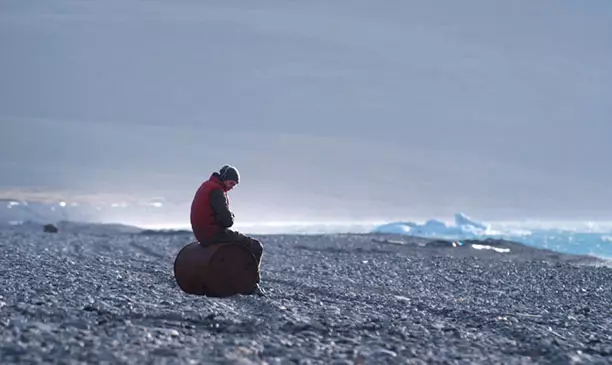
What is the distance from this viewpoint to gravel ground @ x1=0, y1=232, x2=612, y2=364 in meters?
8.08

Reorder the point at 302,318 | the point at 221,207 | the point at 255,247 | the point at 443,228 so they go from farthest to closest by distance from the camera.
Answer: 1. the point at 443,228
2. the point at 255,247
3. the point at 221,207
4. the point at 302,318

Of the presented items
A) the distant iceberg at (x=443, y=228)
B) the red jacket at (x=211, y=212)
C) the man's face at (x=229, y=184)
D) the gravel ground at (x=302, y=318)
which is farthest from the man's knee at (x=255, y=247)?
the distant iceberg at (x=443, y=228)

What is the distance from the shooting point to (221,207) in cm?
1227

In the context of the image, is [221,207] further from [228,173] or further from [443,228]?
[443,228]

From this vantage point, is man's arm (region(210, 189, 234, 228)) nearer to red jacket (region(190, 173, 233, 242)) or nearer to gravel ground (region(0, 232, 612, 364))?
red jacket (region(190, 173, 233, 242))

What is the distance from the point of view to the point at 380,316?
11.3 m

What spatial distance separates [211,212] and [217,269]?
79 cm

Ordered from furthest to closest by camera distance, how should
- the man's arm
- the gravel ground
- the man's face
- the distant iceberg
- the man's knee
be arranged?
the distant iceberg
the man's knee
the man's face
the man's arm
the gravel ground

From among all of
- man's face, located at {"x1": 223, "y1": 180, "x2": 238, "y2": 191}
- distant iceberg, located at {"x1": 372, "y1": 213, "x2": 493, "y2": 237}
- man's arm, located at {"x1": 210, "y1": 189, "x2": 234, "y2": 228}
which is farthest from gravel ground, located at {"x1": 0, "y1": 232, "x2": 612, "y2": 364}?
distant iceberg, located at {"x1": 372, "y1": 213, "x2": 493, "y2": 237}

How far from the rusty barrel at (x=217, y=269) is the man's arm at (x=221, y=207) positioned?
1.06 feet

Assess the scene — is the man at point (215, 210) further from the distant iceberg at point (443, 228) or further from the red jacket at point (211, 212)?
the distant iceberg at point (443, 228)

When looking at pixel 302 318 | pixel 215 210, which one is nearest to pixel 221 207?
pixel 215 210

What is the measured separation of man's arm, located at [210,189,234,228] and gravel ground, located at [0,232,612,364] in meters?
1.09

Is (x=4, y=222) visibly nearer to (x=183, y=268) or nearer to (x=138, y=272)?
(x=138, y=272)
